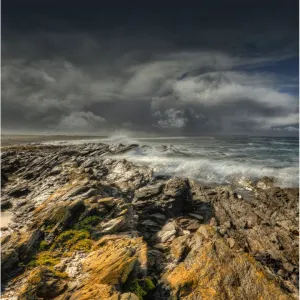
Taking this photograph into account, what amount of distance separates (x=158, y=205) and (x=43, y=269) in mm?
12980

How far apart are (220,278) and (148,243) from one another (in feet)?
21.4

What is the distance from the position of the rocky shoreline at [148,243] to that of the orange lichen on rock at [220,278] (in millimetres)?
50

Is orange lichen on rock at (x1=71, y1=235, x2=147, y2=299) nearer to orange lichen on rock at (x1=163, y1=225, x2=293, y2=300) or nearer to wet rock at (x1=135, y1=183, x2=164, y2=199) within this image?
orange lichen on rock at (x1=163, y1=225, x2=293, y2=300)

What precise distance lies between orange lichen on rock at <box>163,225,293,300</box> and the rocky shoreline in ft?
0.16

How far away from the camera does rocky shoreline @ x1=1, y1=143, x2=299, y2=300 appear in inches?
434

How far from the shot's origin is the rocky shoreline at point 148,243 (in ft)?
36.2

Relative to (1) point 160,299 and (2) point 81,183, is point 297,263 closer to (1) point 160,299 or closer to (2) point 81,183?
(1) point 160,299

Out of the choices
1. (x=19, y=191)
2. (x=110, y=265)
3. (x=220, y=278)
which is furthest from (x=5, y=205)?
(x=220, y=278)

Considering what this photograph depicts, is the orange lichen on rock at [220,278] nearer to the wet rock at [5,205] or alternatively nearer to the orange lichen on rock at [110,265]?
the orange lichen on rock at [110,265]

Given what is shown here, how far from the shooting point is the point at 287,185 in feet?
100

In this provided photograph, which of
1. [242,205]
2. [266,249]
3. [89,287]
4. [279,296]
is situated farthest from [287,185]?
[89,287]

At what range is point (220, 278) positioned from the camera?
11.6 meters

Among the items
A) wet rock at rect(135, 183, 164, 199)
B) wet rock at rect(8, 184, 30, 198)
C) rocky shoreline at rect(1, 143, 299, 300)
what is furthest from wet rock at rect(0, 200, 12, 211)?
wet rock at rect(135, 183, 164, 199)

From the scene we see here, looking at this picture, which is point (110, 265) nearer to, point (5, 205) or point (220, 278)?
point (220, 278)
